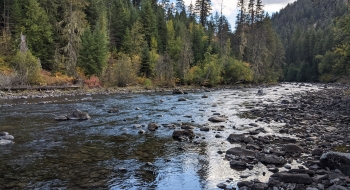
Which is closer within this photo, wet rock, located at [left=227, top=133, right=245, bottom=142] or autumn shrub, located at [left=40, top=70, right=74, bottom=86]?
wet rock, located at [left=227, top=133, right=245, bottom=142]

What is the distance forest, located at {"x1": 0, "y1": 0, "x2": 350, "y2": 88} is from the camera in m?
38.6

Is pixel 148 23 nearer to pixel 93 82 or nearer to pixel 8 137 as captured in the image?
pixel 93 82

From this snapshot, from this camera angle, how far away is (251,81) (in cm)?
6184

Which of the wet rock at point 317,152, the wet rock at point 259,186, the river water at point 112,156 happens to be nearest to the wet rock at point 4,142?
the river water at point 112,156

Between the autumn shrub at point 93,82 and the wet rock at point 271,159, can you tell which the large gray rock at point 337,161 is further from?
the autumn shrub at point 93,82

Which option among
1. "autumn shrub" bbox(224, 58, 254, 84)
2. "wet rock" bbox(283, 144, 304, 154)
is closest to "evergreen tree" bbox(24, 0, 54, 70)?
"autumn shrub" bbox(224, 58, 254, 84)

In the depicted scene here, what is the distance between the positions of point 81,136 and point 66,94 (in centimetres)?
2118

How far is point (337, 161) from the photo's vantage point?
889 centimetres

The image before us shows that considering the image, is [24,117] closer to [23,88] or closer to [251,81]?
[23,88]

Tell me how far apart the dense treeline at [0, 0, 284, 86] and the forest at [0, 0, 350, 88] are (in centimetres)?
14

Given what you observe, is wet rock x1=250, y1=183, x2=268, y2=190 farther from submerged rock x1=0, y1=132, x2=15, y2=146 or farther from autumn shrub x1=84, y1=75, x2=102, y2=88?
autumn shrub x1=84, y1=75, x2=102, y2=88

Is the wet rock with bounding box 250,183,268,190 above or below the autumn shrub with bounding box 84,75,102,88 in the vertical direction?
below

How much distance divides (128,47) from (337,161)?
5137cm

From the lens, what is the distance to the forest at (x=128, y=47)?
3862 cm
